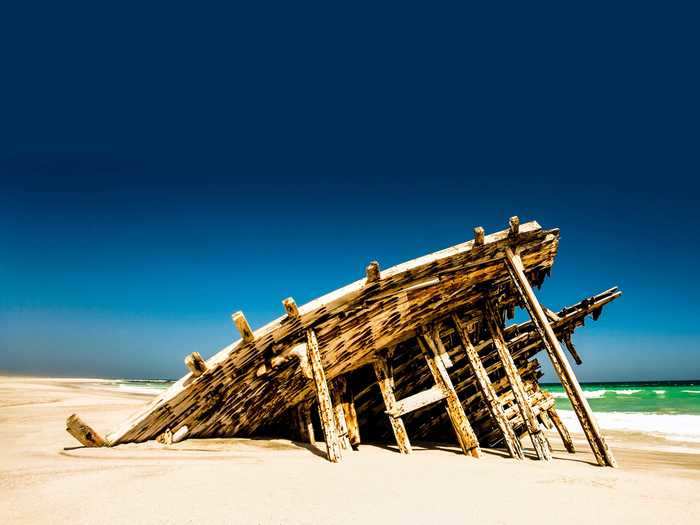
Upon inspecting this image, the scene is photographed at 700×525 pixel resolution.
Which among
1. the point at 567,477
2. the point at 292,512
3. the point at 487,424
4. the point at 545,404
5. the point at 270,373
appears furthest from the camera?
the point at 487,424

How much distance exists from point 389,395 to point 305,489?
9.18 feet

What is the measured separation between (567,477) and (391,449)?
259 centimetres

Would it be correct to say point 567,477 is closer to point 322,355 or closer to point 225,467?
point 322,355

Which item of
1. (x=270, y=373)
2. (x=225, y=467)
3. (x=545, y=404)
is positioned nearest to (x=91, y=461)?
(x=225, y=467)

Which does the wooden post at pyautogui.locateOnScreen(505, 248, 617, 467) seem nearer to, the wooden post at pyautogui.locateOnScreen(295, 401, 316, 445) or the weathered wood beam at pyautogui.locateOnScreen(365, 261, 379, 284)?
the weathered wood beam at pyautogui.locateOnScreen(365, 261, 379, 284)

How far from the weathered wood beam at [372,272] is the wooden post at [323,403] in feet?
3.47

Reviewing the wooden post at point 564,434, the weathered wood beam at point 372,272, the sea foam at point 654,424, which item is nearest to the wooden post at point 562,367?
the wooden post at point 564,434

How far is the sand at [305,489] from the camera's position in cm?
277

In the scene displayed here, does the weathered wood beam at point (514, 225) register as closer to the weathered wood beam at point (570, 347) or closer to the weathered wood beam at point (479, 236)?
the weathered wood beam at point (479, 236)

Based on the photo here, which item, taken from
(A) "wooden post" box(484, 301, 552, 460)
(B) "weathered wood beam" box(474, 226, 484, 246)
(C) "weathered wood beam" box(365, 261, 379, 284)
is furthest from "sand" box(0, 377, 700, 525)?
(B) "weathered wood beam" box(474, 226, 484, 246)

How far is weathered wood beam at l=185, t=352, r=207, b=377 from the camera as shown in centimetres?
465

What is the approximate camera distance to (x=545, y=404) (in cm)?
643

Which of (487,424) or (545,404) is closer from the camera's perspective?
(545,404)

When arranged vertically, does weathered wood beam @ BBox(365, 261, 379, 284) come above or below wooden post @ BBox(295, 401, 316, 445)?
above
